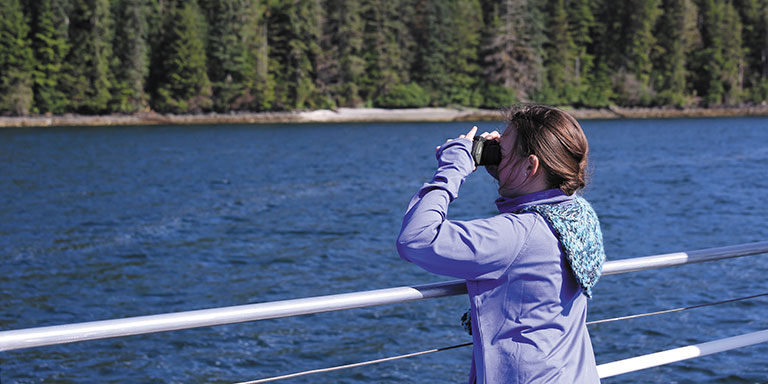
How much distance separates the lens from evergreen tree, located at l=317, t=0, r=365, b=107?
3127 inches

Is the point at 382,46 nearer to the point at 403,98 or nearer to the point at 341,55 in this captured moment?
the point at 341,55

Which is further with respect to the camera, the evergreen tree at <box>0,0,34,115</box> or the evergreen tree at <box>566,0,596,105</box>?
the evergreen tree at <box>566,0,596,105</box>

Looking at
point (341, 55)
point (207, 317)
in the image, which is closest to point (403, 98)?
point (341, 55)

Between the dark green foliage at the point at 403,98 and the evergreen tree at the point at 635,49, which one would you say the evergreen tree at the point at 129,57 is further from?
the evergreen tree at the point at 635,49

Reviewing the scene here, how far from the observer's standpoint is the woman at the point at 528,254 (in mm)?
1894

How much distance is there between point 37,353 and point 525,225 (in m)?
9.15

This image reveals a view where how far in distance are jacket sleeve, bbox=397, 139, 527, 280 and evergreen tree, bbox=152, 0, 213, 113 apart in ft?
238

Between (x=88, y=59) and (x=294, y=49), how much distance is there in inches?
758

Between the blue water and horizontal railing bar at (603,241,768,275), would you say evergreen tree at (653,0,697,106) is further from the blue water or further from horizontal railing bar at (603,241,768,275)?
horizontal railing bar at (603,241,768,275)

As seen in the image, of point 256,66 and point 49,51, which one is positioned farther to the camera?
point 256,66

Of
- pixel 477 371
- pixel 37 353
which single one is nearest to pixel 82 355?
pixel 37 353

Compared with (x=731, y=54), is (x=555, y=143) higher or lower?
lower

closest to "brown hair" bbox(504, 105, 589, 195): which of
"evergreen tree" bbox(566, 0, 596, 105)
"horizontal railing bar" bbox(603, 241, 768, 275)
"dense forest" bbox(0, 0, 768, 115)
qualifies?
"horizontal railing bar" bbox(603, 241, 768, 275)

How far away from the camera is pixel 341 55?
8069 cm
